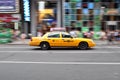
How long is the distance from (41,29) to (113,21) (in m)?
7.71

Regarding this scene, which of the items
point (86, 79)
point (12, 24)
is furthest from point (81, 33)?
point (86, 79)

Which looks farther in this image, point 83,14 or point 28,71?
point 83,14

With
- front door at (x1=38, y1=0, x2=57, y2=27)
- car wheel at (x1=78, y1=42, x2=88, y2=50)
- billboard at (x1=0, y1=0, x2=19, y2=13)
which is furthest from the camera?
front door at (x1=38, y1=0, x2=57, y2=27)

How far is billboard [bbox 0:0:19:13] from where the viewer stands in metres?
32.5

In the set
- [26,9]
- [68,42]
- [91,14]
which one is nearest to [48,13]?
[26,9]

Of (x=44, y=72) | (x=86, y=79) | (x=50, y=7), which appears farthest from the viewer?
(x=50, y=7)

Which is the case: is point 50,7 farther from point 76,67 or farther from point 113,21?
point 76,67

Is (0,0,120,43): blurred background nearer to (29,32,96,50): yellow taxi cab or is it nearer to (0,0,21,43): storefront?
(0,0,21,43): storefront

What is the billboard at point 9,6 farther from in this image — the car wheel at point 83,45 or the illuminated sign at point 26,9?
the car wheel at point 83,45

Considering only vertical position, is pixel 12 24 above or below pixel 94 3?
below

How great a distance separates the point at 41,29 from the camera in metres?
34.0

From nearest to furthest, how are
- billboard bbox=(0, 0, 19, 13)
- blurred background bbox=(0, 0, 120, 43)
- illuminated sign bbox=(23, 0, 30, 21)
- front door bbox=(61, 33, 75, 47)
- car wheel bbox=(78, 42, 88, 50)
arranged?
front door bbox=(61, 33, 75, 47) → car wheel bbox=(78, 42, 88, 50) → blurred background bbox=(0, 0, 120, 43) → billboard bbox=(0, 0, 19, 13) → illuminated sign bbox=(23, 0, 30, 21)

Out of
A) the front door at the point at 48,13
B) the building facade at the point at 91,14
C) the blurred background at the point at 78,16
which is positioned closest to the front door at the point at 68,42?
the blurred background at the point at 78,16

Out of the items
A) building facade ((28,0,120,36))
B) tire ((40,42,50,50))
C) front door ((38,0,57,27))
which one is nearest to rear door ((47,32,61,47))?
tire ((40,42,50,50))
